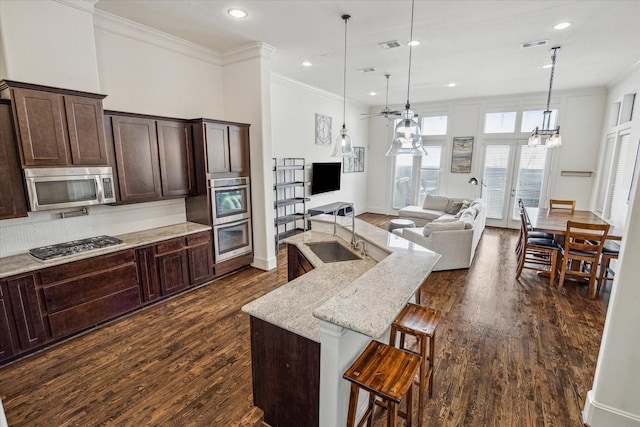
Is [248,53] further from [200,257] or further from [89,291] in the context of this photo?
[89,291]

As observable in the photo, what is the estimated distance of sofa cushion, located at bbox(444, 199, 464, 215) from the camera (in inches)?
276

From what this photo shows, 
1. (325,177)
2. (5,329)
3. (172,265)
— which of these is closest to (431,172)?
(325,177)

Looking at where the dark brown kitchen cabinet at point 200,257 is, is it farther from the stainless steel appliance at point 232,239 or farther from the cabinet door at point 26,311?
the cabinet door at point 26,311

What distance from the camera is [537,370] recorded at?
2.55m

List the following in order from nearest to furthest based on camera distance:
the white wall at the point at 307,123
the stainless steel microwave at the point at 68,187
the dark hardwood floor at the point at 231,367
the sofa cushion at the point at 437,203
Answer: the dark hardwood floor at the point at 231,367 < the stainless steel microwave at the point at 68,187 < the white wall at the point at 307,123 < the sofa cushion at the point at 437,203

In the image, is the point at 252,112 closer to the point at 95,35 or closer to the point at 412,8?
the point at 95,35

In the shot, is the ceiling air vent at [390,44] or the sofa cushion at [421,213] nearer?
the ceiling air vent at [390,44]

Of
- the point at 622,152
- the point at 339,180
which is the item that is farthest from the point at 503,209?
the point at 339,180

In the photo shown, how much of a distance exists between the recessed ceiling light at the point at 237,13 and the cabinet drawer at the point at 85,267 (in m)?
2.75

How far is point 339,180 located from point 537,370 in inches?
219

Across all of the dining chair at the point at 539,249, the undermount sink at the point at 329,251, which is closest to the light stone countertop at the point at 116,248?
the undermount sink at the point at 329,251

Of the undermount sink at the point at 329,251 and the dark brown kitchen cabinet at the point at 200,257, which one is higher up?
the undermount sink at the point at 329,251

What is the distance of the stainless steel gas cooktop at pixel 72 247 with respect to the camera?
2.78 metres

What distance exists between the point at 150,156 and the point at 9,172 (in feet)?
4.05
